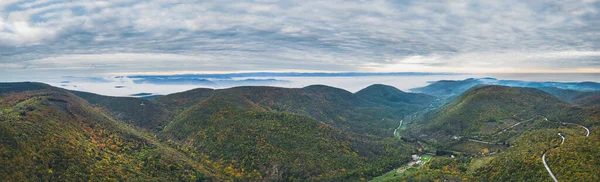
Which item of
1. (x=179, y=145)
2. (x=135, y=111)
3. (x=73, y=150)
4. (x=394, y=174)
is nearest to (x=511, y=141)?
(x=394, y=174)

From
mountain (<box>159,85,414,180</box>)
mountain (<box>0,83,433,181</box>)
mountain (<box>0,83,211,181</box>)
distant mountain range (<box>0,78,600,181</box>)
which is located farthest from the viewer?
mountain (<box>159,85,414,180</box>)

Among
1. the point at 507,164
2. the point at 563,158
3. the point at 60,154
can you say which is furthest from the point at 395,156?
the point at 60,154

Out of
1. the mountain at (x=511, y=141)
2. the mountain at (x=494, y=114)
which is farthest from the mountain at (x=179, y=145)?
the mountain at (x=494, y=114)

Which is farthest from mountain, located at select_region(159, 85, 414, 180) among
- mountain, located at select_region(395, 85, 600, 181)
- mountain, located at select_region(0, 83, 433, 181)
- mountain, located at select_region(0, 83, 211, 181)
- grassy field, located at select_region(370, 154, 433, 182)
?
mountain, located at select_region(395, 85, 600, 181)

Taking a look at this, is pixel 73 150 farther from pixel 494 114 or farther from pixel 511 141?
pixel 494 114

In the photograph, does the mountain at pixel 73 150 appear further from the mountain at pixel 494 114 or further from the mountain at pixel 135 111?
the mountain at pixel 494 114

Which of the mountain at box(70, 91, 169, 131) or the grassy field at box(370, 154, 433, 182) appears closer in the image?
the grassy field at box(370, 154, 433, 182)

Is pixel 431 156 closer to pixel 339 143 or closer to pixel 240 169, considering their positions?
pixel 339 143

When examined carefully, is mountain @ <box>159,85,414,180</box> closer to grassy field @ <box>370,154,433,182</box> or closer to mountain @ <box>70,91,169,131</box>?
grassy field @ <box>370,154,433,182</box>
